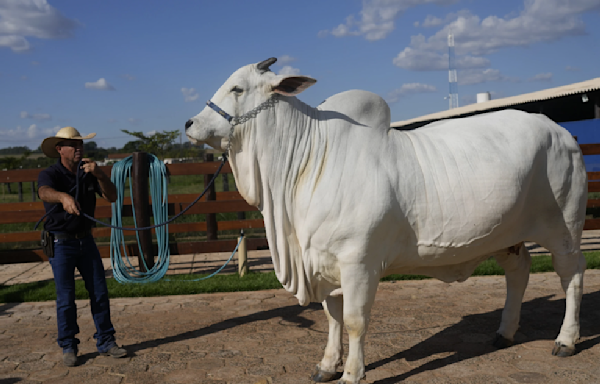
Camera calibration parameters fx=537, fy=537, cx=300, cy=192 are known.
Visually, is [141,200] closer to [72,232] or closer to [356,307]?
[72,232]

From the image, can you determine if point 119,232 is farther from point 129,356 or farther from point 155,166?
point 129,356

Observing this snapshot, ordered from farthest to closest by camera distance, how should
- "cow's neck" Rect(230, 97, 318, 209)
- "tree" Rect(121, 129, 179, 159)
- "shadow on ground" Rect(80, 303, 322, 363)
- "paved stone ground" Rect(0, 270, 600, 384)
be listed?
1. "tree" Rect(121, 129, 179, 159)
2. "shadow on ground" Rect(80, 303, 322, 363)
3. "paved stone ground" Rect(0, 270, 600, 384)
4. "cow's neck" Rect(230, 97, 318, 209)

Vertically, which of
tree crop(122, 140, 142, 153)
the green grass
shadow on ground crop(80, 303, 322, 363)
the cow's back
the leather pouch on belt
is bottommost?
shadow on ground crop(80, 303, 322, 363)

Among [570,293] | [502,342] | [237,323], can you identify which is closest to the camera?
[570,293]

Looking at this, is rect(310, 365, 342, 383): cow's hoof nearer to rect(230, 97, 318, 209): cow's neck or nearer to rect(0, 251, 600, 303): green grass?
rect(230, 97, 318, 209): cow's neck

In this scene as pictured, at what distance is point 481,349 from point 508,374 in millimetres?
532

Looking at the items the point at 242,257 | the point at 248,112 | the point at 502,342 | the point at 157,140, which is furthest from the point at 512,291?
the point at 157,140

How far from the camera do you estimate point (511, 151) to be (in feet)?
12.5

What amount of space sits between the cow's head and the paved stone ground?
1765 millimetres

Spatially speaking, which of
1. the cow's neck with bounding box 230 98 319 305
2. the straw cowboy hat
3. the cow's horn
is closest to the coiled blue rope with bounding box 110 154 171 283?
the straw cowboy hat

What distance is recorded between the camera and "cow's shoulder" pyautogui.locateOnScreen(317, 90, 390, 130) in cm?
376

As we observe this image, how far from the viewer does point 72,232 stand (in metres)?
4.43

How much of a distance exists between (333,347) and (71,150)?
2.71 meters

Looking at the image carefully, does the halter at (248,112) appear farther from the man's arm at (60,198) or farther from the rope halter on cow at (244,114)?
the man's arm at (60,198)
